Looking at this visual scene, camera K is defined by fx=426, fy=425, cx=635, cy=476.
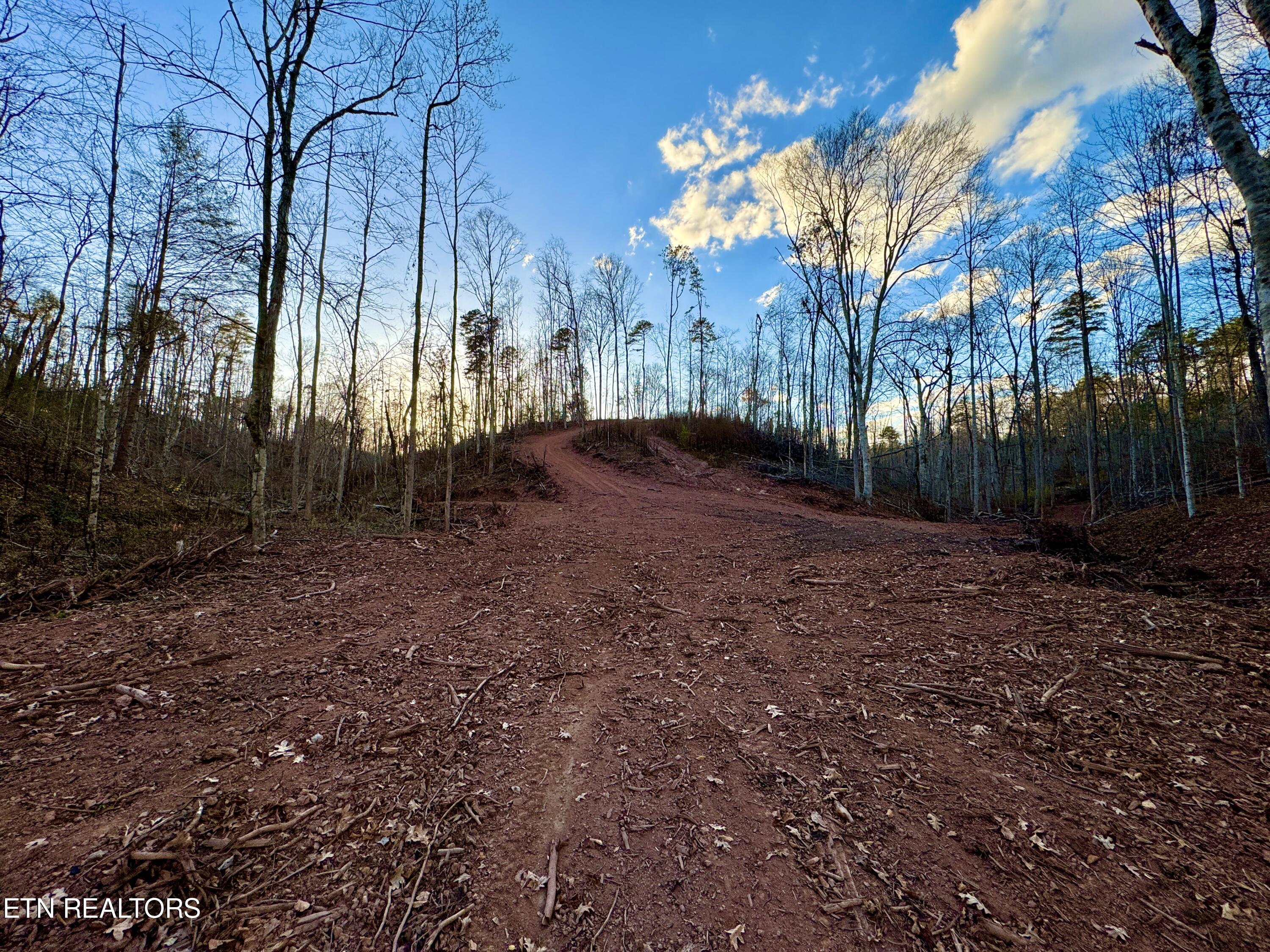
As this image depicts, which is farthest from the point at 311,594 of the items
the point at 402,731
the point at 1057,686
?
the point at 1057,686

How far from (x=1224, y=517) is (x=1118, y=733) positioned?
39.5 ft

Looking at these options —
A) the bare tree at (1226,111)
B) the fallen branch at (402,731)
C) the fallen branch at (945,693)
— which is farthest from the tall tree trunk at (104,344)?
the bare tree at (1226,111)

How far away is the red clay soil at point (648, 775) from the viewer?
1797 mm

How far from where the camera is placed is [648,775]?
273cm

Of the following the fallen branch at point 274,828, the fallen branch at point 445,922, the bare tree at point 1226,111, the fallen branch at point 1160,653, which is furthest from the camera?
the bare tree at point 1226,111

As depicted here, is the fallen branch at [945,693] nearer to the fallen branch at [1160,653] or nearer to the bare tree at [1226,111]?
the fallen branch at [1160,653]

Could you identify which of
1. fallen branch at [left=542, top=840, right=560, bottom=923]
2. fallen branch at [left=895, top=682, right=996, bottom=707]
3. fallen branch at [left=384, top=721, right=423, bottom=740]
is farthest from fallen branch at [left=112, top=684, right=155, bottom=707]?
fallen branch at [left=895, top=682, right=996, bottom=707]

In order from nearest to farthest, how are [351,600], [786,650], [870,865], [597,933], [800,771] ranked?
[597,933] → [870,865] → [800,771] → [786,650] → [351,600]

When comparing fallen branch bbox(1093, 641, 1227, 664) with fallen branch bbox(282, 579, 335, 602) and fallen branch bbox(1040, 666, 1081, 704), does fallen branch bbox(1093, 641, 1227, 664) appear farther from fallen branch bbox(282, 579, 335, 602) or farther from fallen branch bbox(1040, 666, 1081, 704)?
fallen branch bbox(282, 579, 335, 602)

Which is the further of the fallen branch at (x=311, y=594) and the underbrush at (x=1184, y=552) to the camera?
the fallen branch at (x=311, y=594)

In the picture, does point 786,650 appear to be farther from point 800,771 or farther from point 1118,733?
point 1118,733

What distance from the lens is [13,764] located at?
7.99 ft

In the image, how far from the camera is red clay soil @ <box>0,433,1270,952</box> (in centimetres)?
180

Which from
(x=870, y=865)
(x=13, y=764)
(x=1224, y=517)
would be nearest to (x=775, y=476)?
(x=1224, y=517)
